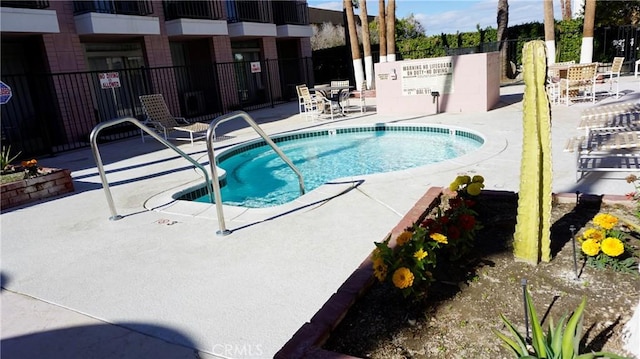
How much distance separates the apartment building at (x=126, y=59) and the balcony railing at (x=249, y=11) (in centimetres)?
4

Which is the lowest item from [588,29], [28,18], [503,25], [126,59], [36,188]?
[36,188]

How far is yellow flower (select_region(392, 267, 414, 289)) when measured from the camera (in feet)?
6.63

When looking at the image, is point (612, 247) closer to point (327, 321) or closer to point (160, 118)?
point (327, 321)

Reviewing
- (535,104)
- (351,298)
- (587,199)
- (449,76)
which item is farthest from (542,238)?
(449,76)

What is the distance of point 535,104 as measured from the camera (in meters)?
2.28

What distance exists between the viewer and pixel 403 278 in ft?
6.69

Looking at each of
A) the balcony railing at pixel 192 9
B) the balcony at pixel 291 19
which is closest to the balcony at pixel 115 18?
the balcony railing at pixel 192 9

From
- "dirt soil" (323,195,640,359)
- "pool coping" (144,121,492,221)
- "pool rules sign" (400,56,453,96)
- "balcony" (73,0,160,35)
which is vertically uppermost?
"balcony" (73,0,160,35)

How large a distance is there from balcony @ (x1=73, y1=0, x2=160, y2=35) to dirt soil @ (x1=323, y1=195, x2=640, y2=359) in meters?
12.3

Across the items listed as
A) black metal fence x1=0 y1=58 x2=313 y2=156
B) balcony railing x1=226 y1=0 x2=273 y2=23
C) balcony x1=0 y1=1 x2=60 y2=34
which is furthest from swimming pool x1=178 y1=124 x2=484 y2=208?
balcony railing x1=226 y1=0 x2=273 y2=23

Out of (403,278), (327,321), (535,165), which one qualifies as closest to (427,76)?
(535,165)

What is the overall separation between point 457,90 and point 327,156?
4.00 metres

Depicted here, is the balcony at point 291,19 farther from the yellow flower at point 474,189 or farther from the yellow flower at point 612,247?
the yellow flower at point 612,247

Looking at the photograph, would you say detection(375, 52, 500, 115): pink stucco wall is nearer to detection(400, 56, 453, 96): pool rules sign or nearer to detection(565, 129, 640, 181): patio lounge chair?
detection(400, 56, 453, 96): pool rules sign
